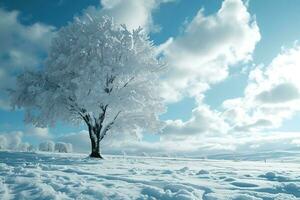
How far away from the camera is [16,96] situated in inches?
1152

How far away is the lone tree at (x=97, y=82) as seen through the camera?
87.6 feet

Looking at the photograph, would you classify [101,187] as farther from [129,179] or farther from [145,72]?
[145,72]

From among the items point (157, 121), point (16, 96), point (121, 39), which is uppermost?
point (121, 39)

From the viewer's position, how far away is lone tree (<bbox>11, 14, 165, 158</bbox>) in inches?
1051

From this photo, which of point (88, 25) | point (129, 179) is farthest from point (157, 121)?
point (129, 179)

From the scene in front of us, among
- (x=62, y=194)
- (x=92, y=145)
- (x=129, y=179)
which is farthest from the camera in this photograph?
(x=92, y=145)

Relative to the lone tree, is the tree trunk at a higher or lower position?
lower

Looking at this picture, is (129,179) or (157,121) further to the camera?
(157,121)

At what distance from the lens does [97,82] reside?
26688 mm

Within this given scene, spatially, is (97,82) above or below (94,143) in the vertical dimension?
above

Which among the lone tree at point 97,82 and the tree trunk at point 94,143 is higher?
the lone tree at point 97,82

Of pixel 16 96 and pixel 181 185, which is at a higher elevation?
pixel 16 96

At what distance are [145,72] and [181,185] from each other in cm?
1925

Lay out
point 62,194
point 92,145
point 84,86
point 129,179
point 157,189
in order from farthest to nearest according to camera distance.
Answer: point 92,145 → point 84,86 → point 129,179 → point 157,189 → point 62,194
